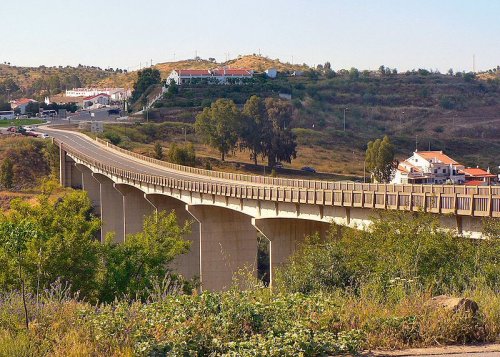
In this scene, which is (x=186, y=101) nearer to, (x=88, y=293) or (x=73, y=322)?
(x=88, y=293)

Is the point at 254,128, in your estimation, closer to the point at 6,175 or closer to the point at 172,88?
the point at 6,175

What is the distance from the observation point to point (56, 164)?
3597 inches

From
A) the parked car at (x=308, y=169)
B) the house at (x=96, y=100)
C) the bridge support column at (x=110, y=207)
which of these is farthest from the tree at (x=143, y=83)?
the bridge support column at (x=110, y=207)

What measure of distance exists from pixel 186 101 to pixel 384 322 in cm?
13782

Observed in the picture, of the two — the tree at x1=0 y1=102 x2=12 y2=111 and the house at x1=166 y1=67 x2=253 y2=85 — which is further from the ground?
the house at x1=166 y1=67 x2=253 y2=85

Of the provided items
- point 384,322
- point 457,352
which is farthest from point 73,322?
point 457,352

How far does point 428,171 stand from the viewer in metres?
76.3

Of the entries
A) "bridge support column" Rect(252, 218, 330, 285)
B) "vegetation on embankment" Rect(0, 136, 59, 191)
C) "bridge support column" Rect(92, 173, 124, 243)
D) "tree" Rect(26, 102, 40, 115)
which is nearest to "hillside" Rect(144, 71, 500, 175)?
"vegetation on embankment" Rect(0, 136, 59, 191)

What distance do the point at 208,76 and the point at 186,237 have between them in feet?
388

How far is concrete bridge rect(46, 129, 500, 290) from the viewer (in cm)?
2772

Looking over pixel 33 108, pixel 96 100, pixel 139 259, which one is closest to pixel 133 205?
pixel 139 259

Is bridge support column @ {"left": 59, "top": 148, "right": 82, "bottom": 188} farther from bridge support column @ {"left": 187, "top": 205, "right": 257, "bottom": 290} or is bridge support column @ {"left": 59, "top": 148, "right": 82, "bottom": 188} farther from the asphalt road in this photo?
bridge support column @ {"left": 187, "top": 205, "right": 257, "bottom": 290}

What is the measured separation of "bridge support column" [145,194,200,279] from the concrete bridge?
8 cm

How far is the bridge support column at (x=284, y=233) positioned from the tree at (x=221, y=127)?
58.6 metres
